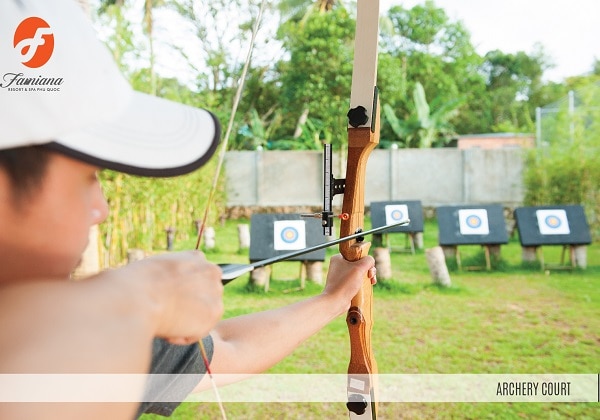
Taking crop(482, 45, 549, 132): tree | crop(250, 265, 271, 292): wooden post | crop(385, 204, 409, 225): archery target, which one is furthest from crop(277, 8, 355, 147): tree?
crop(482, 45, 549, 132): tree

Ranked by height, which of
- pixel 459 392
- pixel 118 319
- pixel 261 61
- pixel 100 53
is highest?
pixel 261 61

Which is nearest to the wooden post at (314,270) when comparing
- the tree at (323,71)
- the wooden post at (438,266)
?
the wooden post at (438,266)

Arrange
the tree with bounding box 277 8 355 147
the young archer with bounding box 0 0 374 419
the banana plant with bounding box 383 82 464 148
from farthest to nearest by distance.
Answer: the tree with bounding box 277 8 355 147, the banana plant with bounding box 383 82 464 148, the young archer with bounding box 0 0 374 419

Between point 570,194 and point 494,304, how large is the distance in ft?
9.53

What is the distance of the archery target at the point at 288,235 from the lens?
151 inches

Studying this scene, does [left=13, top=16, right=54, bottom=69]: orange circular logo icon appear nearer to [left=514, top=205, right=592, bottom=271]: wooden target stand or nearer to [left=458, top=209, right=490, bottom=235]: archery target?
[left=514, top=205, right=592, bottom=271]: wooden target stand

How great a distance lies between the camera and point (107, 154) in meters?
0.29

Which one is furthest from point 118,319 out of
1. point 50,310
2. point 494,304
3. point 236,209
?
point 236,209

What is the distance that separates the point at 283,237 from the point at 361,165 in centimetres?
290

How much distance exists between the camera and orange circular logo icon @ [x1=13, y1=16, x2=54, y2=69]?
1.04ft

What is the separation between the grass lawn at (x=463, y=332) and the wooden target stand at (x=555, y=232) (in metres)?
0.13

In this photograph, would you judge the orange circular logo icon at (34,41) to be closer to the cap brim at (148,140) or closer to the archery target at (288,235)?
the cap brim at (148,140)

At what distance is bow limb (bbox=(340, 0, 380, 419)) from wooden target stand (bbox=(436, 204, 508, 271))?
11.7 ft

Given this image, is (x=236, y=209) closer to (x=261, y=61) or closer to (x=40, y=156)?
(x=261, y=61)
